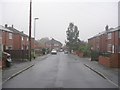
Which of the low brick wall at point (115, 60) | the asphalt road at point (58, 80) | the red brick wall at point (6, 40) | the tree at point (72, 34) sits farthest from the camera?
the tree at point (72, 34)

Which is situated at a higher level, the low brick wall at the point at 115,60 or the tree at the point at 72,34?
the tree at the point at 72,34

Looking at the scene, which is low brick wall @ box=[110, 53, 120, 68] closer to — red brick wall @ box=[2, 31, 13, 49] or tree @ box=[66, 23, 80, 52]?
red brick wall @ box=[2, 31, 13, 49]

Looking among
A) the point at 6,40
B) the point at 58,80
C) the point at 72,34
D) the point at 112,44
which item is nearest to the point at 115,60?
the point at 58,80

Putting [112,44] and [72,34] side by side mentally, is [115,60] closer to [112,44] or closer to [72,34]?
[112,44]

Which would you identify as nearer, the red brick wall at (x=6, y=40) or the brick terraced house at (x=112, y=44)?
the brick terraced house at (x=112, y=44)

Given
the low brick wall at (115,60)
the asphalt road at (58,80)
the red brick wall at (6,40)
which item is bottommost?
the asphalt road at (58,80)

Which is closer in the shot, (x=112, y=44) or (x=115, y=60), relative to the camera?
(x=115, y=60)

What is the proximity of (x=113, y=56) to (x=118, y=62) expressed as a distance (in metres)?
0.71

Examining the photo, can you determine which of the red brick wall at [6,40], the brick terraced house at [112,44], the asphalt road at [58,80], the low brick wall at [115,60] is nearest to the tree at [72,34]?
the brick terraced house at [112,44]

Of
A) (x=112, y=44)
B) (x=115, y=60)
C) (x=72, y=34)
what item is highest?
(x=72, y=34)

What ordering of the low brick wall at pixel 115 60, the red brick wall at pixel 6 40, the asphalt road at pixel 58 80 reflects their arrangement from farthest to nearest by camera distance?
the red brick wall at pixel 6 40 < the low brick wall at pixel 115 60 < the asphalt road at pixel 58 80

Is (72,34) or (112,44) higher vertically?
(72,34)

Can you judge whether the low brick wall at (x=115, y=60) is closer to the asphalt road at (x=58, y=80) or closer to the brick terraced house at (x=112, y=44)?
the brick terraced house at (x=112, y=44)

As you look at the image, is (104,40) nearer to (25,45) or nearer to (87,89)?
(25,45)
